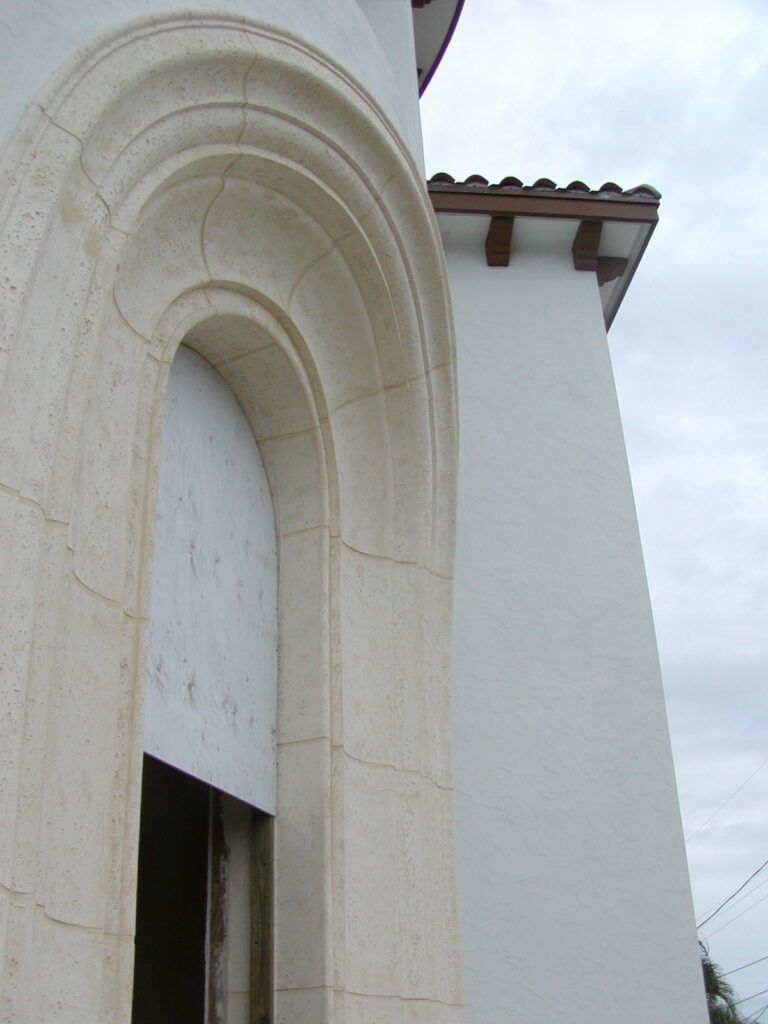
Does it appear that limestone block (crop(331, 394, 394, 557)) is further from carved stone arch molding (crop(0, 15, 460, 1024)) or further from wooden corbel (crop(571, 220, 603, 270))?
wooden corbel (crop(571, 220, 603, 270))

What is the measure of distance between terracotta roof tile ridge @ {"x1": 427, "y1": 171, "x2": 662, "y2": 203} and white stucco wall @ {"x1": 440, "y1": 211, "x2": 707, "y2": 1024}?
0.23 meters

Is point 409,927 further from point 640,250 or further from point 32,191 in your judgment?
point 640,250

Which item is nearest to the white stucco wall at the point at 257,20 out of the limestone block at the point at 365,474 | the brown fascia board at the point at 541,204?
the brown fascia board at the point at 541,204

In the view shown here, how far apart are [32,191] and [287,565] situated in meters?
2.08

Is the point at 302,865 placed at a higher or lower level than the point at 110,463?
lower

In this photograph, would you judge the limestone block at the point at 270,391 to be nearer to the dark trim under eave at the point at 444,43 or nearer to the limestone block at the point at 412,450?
the limestone block at the point at 412,450

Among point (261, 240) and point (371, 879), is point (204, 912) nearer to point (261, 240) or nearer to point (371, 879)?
point (371, 879)

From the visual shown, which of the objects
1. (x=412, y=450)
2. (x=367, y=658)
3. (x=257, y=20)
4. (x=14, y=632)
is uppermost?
(x=257, y=20)

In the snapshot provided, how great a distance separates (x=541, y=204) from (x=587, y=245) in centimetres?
43

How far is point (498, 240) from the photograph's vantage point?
7.41 m

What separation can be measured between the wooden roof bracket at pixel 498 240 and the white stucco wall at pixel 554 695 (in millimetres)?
89

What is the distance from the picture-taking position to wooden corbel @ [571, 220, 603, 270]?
24.6 feet

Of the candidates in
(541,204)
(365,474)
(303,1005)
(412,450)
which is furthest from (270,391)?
(541,204)

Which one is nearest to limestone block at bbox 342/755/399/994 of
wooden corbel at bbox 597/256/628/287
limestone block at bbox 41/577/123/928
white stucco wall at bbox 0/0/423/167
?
limestone block at bbox 41/577/123/928
